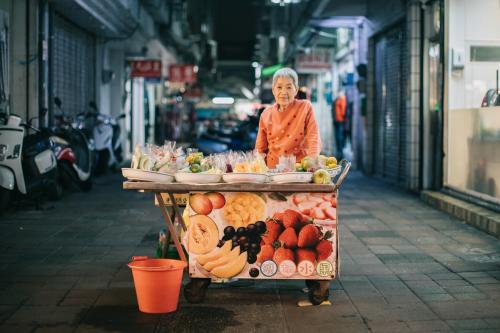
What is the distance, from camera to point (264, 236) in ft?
16.9

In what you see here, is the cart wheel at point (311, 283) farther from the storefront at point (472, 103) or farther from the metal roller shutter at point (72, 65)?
the metal roller shutter at point (72, 65)

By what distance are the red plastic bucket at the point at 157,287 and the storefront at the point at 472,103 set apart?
541 centimetres

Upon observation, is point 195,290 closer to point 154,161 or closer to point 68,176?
point 154,161

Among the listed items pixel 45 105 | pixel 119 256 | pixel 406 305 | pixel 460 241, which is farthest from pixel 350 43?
pixel 406 305

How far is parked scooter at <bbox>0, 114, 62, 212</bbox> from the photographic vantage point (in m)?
9.12

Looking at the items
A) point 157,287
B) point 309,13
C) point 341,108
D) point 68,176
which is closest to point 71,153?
point 68,176

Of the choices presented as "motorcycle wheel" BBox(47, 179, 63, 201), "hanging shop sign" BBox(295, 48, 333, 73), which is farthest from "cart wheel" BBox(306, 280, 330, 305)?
"hanging shop sign" BBox(295, 48, 333, 73)

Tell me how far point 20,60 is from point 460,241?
27.2ft

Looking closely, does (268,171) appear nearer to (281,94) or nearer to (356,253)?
(281,94)

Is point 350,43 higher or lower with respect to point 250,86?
lower

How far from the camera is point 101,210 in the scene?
34.1 ft

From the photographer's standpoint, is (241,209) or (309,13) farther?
(309,13)

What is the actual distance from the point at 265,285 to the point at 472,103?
578 centimetres

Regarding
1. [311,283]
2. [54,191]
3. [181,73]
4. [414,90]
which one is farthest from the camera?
[181,73]
